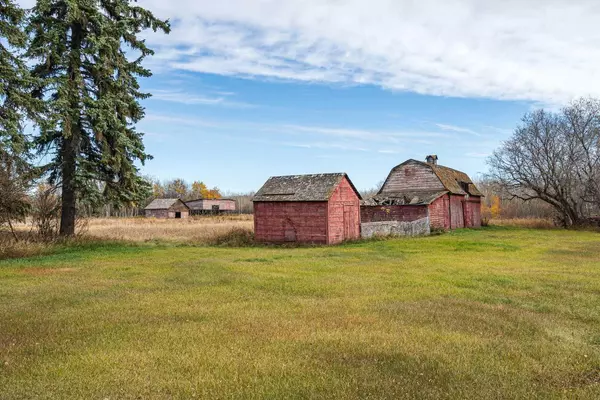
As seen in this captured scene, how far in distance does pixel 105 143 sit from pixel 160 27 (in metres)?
8.81

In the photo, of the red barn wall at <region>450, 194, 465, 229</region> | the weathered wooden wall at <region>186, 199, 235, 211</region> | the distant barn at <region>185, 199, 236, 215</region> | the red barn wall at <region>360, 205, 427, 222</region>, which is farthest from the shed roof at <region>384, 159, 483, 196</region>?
the weathered wooden wall at <region>186, 199, 235, 211</region>

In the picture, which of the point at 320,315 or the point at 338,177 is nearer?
the point at 320,315

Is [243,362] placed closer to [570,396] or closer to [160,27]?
[570,396]

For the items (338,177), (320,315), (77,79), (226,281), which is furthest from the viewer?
(338,177)

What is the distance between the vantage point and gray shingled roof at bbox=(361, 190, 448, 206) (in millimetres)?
39234

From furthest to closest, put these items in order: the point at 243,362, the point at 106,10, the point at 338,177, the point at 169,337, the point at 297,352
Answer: the point at 338,177 → the point at 106,10 → the point at 169,337 → the point at 297,352 → the point at 243,362

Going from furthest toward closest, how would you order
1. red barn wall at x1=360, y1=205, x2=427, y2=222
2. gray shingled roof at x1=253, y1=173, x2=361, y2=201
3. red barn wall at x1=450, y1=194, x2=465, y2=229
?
1. red barn wall at x1=450, y1=194, x2=465, y2=229
2. red barn wall at x1=360, y1=205, x2=427, y2=222
3. gray shingled roof at x1=253, y1=173, x2=361, y2=201

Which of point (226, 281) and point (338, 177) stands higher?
point (338, 177)

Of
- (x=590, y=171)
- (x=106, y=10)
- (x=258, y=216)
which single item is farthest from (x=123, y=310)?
(x=590, y=171)

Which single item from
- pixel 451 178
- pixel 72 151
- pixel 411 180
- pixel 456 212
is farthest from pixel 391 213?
pixel 72 151

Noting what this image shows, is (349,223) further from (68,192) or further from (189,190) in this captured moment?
(189,190)

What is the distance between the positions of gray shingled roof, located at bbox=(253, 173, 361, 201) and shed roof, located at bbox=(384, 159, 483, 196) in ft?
46.3

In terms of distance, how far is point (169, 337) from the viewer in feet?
24.9

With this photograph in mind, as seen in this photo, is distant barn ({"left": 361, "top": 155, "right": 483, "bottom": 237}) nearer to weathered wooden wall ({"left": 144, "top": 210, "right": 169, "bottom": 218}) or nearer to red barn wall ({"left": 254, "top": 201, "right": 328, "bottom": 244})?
red barn wall ({"left": 254, "top": 201, "right": 328, "bottom": 244})
